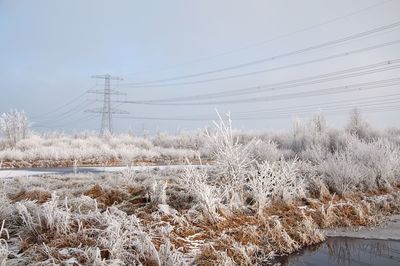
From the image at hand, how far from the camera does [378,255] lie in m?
7.80

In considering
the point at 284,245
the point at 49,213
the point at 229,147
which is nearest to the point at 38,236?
the point at 49,213

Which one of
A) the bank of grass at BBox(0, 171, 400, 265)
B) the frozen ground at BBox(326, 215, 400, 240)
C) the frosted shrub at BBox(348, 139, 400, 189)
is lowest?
the frozen ground at BBox(326, 215, 400, 240)

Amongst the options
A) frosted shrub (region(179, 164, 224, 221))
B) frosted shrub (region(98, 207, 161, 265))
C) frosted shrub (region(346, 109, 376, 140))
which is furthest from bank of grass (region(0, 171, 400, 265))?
frosted shrub (region(346, 109, 376, 140))

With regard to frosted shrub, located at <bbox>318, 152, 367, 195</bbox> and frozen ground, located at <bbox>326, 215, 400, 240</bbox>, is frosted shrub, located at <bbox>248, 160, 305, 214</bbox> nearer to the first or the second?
frosted shrub, located at <bbox>318, 152, 367, 195</bbox>

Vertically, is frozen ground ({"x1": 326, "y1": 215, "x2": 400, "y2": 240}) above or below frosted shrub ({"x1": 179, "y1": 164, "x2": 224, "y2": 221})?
below

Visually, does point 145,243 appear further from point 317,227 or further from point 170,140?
point 170,140

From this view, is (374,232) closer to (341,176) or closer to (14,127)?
(341,176)

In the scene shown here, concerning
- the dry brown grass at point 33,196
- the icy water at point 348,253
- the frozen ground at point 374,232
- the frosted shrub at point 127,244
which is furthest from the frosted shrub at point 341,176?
the dry brown grass at point 33,196

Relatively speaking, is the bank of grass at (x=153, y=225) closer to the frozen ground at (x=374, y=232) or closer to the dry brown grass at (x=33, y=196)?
the dry brown grass at (x=33, y=196)

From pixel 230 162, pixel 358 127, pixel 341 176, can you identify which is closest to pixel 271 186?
pixel 230 162

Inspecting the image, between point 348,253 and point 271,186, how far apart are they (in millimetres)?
2630

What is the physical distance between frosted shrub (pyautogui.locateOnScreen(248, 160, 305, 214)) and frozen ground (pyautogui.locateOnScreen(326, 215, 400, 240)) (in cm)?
158

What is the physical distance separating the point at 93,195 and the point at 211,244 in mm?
3586

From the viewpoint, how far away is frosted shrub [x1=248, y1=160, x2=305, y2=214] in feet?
31.2
